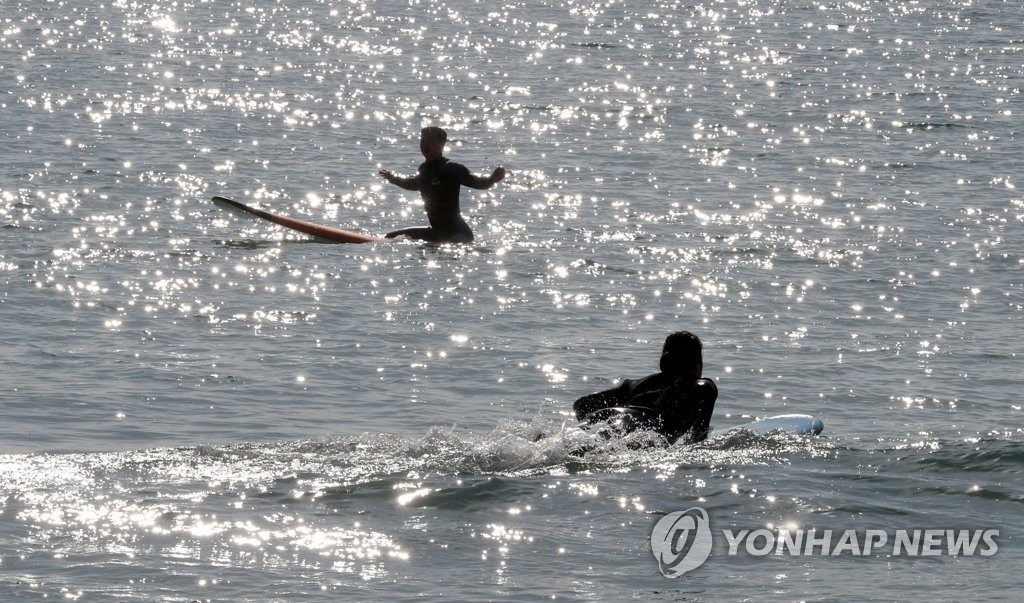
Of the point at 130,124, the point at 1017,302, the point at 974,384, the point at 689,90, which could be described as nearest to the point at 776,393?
the point at 974,384

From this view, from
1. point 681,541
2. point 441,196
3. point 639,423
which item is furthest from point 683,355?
point 441,196

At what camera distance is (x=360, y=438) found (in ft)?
36.3

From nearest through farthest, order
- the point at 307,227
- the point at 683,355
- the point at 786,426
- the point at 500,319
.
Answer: the point at 683,355 < the point at 786,426 < the point at 500,319 < the point at 307,227

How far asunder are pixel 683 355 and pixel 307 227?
10.4 meters

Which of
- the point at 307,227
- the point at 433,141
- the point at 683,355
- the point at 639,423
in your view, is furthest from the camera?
the point at 307,227

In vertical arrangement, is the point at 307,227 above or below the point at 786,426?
above

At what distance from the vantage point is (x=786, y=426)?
1145cm

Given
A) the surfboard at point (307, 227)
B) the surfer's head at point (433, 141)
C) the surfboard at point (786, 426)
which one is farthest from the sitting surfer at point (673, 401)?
the surfboard at point (307, 227)

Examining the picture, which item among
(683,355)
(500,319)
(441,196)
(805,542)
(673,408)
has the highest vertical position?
(441,196)

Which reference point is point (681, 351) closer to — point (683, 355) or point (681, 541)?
point (683, 355)

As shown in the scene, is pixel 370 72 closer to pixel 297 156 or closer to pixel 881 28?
pixel 297 156

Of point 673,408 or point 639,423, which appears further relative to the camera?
point 673,408

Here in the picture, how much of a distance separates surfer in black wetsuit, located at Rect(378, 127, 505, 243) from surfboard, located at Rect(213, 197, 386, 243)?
16.3 inches

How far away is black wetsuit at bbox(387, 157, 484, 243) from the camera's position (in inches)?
790
